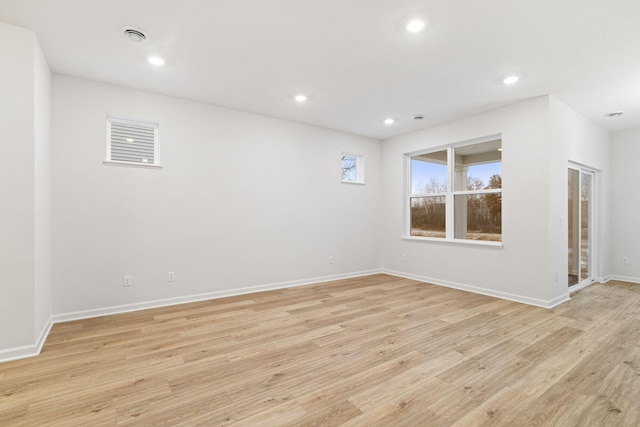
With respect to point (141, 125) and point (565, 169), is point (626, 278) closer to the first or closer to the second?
point (565, 169)

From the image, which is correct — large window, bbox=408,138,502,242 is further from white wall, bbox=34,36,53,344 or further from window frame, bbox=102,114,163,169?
white wall, bbox=34,36,53,344

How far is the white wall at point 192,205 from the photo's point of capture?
3398mm

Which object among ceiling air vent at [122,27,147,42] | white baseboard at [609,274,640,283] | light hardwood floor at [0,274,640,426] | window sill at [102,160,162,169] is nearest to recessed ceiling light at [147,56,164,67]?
ceiling air vent at [122,27,147,42]

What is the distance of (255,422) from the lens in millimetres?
1697

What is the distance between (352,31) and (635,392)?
11.1 ft

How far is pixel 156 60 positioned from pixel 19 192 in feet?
5.65

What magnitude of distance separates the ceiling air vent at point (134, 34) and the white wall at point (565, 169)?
475cm

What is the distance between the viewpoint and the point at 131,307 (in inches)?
144

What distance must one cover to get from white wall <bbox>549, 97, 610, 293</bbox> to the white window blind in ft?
17.1

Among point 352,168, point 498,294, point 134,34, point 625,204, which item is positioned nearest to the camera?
point 134,34

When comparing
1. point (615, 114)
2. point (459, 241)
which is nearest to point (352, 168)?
point (459, 241)

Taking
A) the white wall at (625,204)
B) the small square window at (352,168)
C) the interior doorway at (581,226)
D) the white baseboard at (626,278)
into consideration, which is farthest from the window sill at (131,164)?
the white baseboard at (626,278)

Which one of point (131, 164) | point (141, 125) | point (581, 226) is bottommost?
point (581, 226)

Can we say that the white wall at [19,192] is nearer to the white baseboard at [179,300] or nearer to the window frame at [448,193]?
the white baseboard at [179,300]
